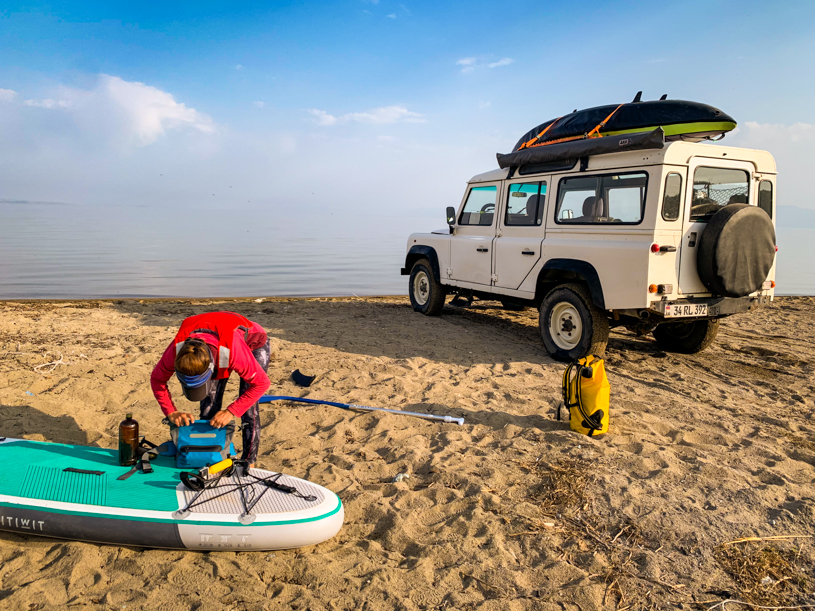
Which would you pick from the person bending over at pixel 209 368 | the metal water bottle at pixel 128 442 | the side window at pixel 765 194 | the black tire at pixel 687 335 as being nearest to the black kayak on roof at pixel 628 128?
the side window at pixel 765 194

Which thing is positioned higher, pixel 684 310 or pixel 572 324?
pixel 684 310

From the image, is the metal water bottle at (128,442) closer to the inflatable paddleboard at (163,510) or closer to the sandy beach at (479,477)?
the inflatable paddleboard at (163,510)

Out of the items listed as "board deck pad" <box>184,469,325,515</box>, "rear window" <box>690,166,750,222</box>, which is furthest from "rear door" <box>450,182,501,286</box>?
"board deck pad" <box>184,469,325,515</box>

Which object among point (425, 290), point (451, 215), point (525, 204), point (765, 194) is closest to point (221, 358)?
point (525, 204)

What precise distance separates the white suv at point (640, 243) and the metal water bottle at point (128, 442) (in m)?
5.13

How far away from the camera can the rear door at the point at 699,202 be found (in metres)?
6.31

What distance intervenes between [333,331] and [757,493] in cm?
645

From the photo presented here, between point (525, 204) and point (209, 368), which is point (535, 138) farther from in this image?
point (209, 368)

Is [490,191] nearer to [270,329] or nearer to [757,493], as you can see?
[270,329]

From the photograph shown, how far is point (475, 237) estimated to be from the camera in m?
9.14

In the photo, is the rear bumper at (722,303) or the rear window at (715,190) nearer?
the rear bumper at (722,303)

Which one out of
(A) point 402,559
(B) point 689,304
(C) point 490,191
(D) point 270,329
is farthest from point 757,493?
(D) point 270,329

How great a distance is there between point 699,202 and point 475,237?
139 inches

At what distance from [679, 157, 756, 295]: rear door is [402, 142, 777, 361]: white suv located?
0.04 ft
